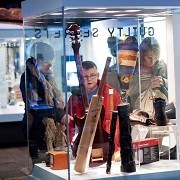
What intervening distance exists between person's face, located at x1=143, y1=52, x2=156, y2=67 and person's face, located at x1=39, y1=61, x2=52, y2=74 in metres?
0.55

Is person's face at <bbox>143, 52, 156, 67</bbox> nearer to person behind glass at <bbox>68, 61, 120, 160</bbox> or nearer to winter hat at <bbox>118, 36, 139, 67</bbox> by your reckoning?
winter hat at <bbox>118, 36, 139, 67</bbox>

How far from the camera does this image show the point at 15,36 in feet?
31.0

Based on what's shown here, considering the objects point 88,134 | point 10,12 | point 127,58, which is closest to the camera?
point 88,134

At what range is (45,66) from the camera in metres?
3.10

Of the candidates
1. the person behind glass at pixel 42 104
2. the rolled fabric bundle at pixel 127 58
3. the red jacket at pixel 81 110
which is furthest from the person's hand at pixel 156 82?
the person behind glass at pixel 42 104

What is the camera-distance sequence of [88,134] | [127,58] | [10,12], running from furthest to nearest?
[10,12] → [127,58] → [88,134]

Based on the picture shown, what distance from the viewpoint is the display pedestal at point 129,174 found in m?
2.85

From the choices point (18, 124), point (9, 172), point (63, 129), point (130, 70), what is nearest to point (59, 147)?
point (63, 129)

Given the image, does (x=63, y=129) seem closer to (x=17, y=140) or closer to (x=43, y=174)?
(x=43, y=174)

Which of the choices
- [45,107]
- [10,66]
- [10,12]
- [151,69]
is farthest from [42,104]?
[10,66]

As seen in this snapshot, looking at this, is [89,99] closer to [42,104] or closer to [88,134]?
[88,134]

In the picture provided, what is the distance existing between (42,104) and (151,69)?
0.67 metres

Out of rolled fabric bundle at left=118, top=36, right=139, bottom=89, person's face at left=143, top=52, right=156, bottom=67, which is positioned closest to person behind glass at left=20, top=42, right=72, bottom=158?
rolled fabric bundle at left=118, top=36, right=139, bottom=89

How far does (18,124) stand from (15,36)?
157 centimetres
